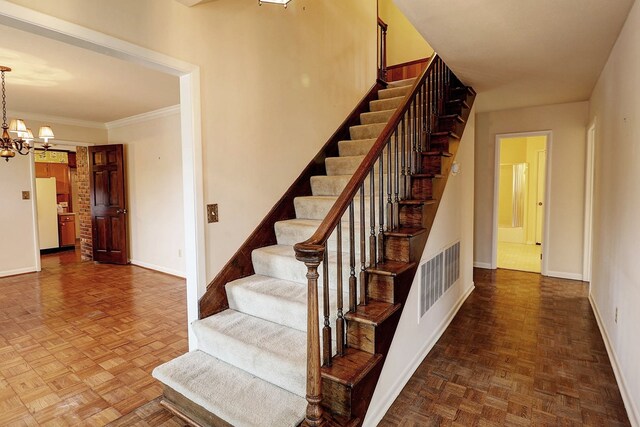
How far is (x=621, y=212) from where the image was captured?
93.0 inches

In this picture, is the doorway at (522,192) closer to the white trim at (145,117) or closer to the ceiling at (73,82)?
the white trim at (145,117)

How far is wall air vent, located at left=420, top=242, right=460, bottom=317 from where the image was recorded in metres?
2.56

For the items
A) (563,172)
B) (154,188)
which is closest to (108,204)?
(154,188)

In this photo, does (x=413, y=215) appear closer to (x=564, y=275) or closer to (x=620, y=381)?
(x=620, y=381)

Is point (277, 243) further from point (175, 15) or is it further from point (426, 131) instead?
point (175, 15)

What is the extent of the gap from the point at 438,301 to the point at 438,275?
22cm

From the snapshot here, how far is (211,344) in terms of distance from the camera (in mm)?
2236

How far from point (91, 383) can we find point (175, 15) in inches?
97.3

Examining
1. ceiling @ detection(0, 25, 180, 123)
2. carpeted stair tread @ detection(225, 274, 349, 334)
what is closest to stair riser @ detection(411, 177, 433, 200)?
carpeted stair tread @ detection(225, 274, 349, 334)

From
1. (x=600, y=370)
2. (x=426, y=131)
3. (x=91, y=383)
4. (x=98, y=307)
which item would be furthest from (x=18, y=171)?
(x=600, y=370)

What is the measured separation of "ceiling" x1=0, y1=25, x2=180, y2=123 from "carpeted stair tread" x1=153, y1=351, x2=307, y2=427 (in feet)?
8.64

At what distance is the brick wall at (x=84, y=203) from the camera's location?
6359mm

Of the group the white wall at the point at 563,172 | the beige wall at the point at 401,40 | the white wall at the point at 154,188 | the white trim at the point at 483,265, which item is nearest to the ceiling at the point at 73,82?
the white wall at the point at 154,188

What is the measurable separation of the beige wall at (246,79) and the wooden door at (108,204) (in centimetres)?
372
